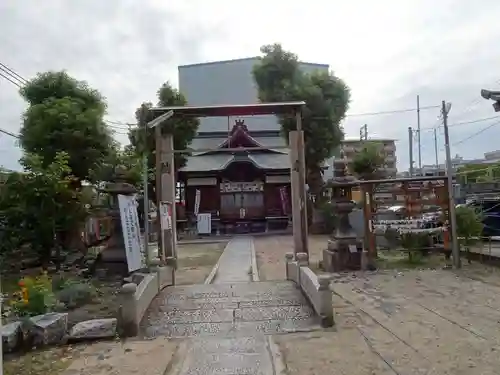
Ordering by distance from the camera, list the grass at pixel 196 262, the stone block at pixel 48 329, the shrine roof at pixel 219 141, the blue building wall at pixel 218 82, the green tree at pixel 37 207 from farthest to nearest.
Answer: the blue building wall at pixel 218 82 → the shrine roof at pixel 219 141 → the green tree at pixel 37 207 → the grass at pixel 196 262 → the stone block at pixel 48 329

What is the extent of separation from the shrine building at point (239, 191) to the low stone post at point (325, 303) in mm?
22088

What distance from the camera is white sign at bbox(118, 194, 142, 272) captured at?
10.0 meters

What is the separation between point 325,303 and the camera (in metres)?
6.75

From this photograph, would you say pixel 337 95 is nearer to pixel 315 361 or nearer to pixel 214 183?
pixel 214 183

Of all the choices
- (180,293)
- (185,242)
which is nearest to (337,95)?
(185,242)

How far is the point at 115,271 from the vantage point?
11758 millimetres

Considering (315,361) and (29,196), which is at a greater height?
(29,196)

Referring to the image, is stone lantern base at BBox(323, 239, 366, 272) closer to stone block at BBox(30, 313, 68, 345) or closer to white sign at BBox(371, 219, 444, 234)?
white sign at BBox(371, 219, 444, 234)

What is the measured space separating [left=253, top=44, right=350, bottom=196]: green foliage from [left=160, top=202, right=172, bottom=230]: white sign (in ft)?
52.7

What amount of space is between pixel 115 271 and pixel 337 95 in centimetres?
1979

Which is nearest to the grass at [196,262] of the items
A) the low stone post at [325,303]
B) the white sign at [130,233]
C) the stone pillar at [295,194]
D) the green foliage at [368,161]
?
the white sign at [130,233]

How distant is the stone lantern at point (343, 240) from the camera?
1220 centimetres

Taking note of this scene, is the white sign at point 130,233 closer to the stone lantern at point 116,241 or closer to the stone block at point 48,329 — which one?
the stone lantern at point 116,241

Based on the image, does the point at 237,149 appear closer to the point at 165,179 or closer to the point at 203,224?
the point at 165,179
